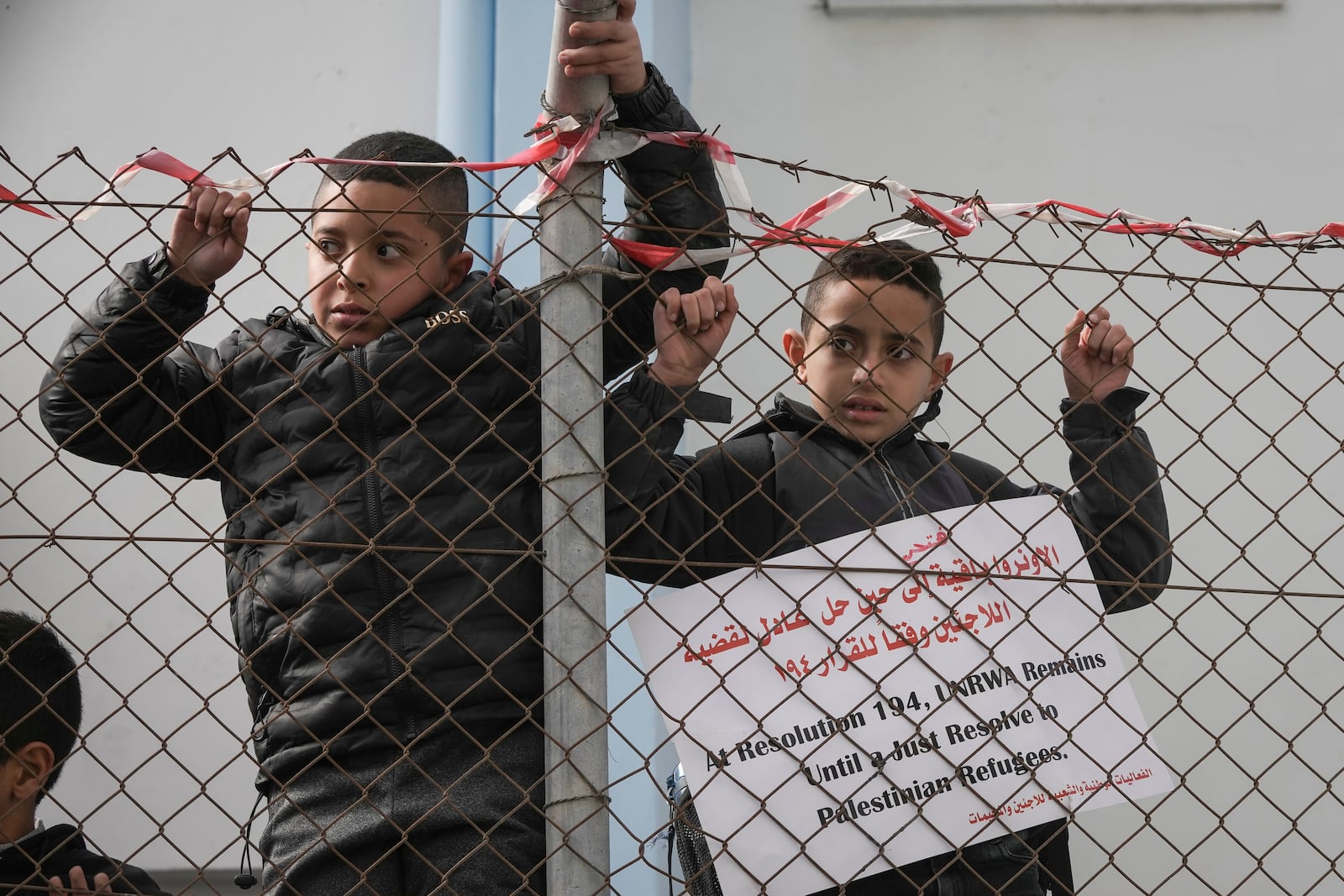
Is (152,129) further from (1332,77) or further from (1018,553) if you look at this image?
(1332,77)

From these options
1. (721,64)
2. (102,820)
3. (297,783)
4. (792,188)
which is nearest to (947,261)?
(792,188)

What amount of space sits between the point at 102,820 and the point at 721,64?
8.52ft

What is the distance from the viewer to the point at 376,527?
7.31 feet

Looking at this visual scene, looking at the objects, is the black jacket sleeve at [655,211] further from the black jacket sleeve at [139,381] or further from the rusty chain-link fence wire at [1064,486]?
the rusty chain-link fence wire at [1064,486]

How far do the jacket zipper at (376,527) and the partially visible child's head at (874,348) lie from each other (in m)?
0.77

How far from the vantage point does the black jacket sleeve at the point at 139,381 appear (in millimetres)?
2250

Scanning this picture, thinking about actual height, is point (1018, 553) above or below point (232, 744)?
above

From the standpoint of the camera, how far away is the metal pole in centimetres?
203

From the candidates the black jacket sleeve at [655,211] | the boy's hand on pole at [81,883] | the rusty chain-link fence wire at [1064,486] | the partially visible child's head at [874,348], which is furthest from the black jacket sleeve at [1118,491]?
the boy's hand on pole at [81,883]

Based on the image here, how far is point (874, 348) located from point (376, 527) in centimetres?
100

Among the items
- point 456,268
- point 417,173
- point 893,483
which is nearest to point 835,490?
point 893,483

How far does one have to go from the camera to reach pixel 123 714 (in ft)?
12.4

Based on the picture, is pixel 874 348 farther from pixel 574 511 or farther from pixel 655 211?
pixel 574 511

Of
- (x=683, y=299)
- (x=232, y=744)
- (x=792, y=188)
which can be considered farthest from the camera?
(x=792, y=188)
